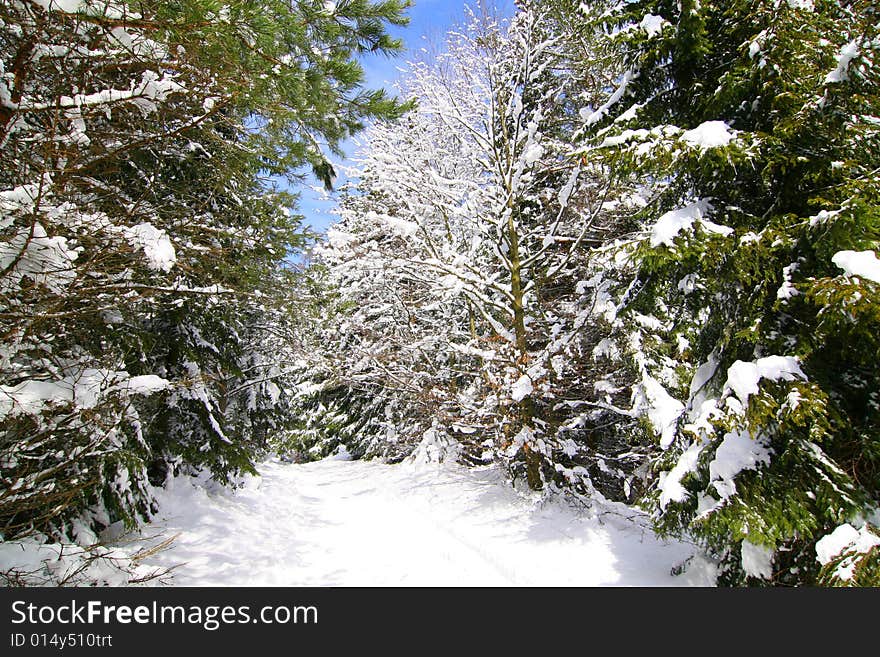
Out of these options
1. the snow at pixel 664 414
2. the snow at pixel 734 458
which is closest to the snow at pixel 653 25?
the snow at pixel 664 414

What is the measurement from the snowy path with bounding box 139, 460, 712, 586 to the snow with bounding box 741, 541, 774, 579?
82 cm

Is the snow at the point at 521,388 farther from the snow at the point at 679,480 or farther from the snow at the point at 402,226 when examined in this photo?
the snow at the point at 402,226

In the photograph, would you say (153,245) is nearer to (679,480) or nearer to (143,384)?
(143,384)

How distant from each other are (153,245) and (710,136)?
180 inches

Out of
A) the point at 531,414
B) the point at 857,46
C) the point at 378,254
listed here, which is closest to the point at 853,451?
the point at 857,46

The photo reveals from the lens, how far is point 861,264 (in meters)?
2.82

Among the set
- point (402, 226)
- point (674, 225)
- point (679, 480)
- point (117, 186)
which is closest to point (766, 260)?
point (674, 225)

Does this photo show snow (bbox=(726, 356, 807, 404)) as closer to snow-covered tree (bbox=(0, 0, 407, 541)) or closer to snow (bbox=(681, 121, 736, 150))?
snow (bbox=(681, 121, 736, 150))

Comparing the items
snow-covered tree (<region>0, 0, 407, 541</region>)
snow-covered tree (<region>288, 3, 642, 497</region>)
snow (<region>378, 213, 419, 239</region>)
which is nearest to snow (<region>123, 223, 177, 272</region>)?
snow-covered tree (<region>0, 0, 407, 541</region>)

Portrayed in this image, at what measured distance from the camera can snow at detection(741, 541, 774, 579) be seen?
3389mm

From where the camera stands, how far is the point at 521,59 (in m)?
8.19
